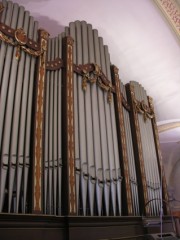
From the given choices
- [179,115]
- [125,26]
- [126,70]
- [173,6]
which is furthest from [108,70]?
[179,115]

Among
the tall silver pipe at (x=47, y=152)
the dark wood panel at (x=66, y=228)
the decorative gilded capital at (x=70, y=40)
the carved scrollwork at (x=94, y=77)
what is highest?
the decorative gilded capital at (x=70, y=40)

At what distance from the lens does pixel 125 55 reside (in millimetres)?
6000

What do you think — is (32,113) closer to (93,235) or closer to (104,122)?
(104,122)

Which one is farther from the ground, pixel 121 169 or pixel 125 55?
pixel 125 55

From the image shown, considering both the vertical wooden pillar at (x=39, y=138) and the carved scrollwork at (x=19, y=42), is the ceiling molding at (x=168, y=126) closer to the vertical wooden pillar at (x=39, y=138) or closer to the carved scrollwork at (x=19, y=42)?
the vertical wooden pillar at (x=39, y=138)

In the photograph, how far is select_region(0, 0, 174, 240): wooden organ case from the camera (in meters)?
2.93

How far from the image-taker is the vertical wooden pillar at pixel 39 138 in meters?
2.95

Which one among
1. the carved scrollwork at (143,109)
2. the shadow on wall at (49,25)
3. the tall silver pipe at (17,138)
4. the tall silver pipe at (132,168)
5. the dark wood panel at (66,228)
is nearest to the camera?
the dark wood panel at (66,228)

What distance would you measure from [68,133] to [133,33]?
296 cm

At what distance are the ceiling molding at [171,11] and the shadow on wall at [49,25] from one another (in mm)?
1808

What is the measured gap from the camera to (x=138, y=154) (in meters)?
5.14

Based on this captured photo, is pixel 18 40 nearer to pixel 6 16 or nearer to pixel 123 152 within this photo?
pixel 6 16

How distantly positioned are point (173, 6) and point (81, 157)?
12.1ft

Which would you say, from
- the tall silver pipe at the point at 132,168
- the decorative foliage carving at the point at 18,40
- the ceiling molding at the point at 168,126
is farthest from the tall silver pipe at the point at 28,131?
the ceiling molding at the point at 168,126
